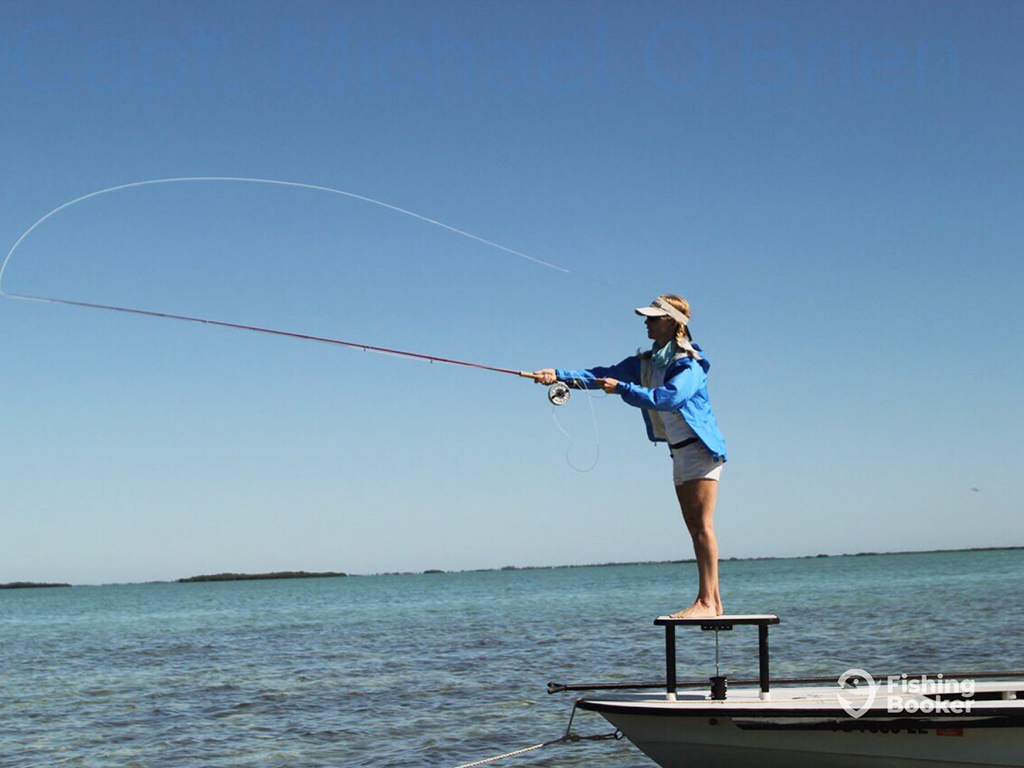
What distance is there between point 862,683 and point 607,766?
3582 mm

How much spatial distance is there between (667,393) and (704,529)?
39.5 inches

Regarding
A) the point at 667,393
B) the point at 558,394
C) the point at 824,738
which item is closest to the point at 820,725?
the point at 824,738

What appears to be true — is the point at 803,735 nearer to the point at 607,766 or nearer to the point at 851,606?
the point at 607,766

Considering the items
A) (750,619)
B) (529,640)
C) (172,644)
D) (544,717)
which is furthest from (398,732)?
(172,644)

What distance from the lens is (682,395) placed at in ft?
23.0

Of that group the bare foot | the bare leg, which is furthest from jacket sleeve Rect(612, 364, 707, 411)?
the bare foot

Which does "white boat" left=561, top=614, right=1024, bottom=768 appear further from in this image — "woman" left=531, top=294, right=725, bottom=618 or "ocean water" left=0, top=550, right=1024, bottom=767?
"ocean water" left=0, top=550, right=1024, bottom=767

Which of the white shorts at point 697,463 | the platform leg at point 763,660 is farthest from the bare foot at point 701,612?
the white shorts at point 697,463

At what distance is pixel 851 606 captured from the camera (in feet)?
127
